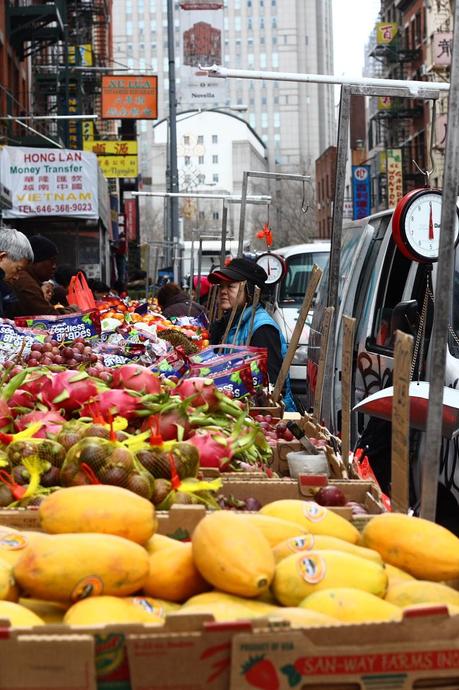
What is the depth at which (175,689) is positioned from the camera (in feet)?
6.68

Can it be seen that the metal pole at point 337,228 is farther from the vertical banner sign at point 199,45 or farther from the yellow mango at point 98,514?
the vertical banner sign at point 199,45

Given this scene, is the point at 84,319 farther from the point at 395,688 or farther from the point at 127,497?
the point at 395,688

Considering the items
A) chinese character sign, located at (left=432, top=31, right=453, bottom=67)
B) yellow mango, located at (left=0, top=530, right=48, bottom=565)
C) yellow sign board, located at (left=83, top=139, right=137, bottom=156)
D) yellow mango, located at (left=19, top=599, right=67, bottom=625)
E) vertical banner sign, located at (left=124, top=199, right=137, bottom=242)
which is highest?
chinese character sign, located at (left=432, top=31, right=453, bottom=67)

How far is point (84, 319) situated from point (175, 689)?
5833mm

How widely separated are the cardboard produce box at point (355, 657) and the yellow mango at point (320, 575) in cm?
33

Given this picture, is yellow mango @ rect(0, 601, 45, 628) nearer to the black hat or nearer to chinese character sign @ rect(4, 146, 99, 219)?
the black hat

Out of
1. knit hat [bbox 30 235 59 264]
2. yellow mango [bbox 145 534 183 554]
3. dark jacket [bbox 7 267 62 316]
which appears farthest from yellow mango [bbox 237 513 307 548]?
knit hat [bbox 30 235 59 264]

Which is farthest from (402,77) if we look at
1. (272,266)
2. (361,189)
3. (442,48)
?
(272,266)

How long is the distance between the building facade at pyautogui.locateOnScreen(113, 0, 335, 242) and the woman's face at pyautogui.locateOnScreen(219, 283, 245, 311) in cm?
18145

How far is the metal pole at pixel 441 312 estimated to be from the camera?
128 inches

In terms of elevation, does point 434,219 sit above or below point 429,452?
above

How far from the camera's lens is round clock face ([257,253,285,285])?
15539 mm

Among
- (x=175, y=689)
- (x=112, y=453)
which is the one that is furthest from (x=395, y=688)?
(x=112, y=453)

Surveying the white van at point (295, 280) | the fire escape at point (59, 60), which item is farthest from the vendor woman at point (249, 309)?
the fire escape at point (59, 60)
